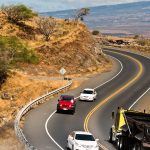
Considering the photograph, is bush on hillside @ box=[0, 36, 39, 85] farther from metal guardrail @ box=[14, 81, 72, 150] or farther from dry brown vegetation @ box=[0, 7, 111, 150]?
metal guardrail @ box=[14, 81, 72, 150]

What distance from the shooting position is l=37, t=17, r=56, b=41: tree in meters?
90.4

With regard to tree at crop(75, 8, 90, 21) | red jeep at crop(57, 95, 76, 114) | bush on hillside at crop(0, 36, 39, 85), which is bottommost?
red jeep at crop(57, 95, 76, 114)

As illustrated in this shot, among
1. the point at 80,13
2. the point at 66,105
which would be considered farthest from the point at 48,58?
the point at 66,105

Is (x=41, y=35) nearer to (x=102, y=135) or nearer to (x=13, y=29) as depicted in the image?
(x=13, y=29)

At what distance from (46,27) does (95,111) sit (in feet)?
144

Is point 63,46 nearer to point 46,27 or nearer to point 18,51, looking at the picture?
point 18,51

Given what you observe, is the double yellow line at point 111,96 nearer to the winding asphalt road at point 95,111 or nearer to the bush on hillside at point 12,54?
the winding asphalt road at point 95,111

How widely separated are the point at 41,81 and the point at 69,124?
86.2 feet

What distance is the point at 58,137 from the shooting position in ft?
120

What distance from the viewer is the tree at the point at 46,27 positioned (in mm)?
90375

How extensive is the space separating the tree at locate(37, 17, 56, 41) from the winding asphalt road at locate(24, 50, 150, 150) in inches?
588

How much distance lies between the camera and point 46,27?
9181 cm

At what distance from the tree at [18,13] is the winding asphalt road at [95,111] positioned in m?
23.2

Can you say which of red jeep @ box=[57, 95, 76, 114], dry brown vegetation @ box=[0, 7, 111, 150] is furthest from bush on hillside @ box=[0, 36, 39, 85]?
red jeep @ box=[57, 95, 76, 114]
